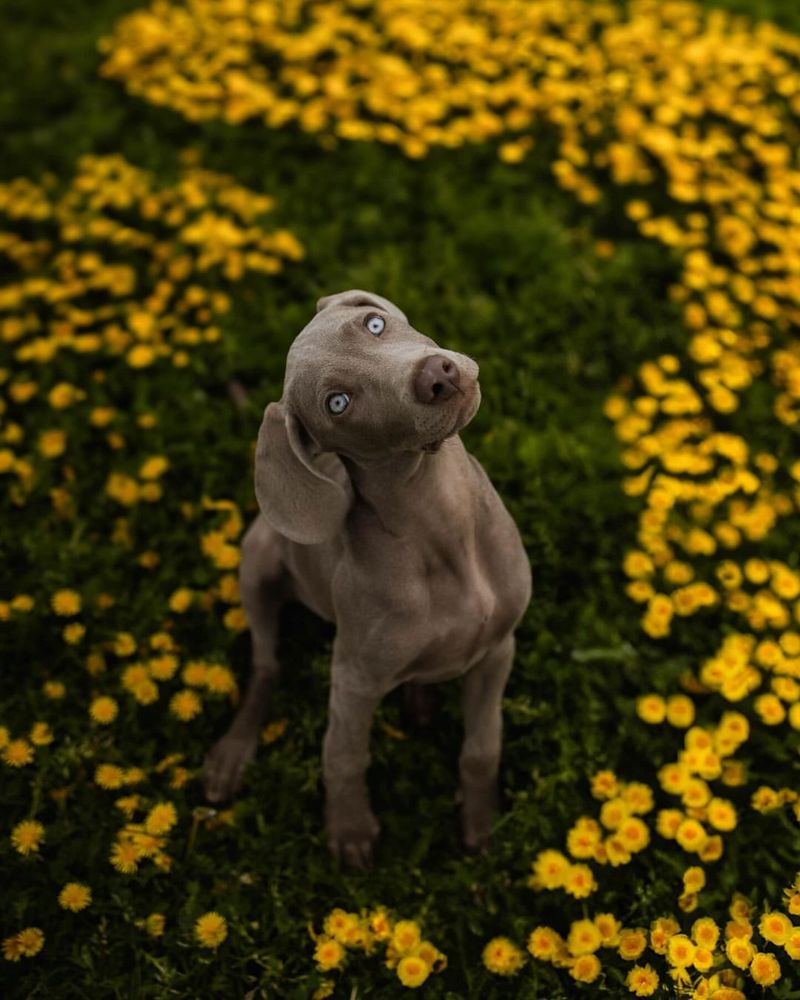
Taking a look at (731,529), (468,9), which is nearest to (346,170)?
(468,9)

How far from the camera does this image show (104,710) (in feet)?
10.3

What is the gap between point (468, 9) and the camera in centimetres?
568

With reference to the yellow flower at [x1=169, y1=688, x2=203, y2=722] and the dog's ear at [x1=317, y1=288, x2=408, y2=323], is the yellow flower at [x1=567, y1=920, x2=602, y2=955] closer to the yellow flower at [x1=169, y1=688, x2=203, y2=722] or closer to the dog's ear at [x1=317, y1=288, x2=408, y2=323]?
the yellow flower at [x1=169, y1=688, x2=203, y2=722]

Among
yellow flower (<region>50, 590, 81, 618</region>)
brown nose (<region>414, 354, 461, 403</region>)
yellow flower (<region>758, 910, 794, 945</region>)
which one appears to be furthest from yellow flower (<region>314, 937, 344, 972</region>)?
brown nose (<region>414, 354, 461, 403</region>)

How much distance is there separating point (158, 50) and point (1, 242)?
5.65 ft

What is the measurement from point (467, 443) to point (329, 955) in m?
1.81

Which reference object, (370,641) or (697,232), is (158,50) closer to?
(697,232)

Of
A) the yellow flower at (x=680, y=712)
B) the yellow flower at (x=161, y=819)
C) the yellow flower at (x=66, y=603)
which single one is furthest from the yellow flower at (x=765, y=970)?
the yellow flower at (x=66, y=603)

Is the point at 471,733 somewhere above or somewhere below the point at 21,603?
above

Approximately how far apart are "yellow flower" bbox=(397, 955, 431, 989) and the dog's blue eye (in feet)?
5.39

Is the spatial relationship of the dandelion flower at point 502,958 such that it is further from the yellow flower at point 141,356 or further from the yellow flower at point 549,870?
the yellow flower at point 141,356

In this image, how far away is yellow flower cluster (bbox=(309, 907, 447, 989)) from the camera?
8.65 ft

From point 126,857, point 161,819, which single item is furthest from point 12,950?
point 161,819

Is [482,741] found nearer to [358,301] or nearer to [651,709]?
[651,709]
